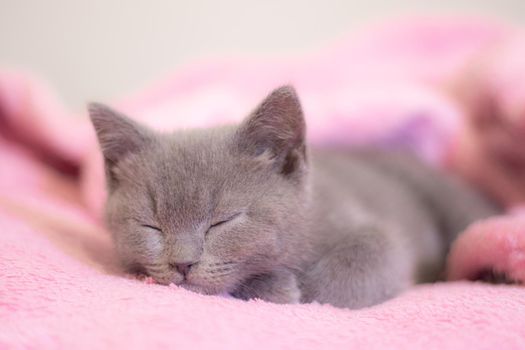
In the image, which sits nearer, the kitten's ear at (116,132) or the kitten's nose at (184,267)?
the kitten's nose at (184,267)

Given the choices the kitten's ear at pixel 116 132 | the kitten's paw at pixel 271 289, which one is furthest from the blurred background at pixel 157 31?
the kitten's paw at pixel 271 289

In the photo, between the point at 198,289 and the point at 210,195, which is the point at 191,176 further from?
the point at 198,289

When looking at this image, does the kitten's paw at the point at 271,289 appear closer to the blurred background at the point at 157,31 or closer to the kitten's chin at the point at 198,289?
the kitten's chin at the point at 198,289

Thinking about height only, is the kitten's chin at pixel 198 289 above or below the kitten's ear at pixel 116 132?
below

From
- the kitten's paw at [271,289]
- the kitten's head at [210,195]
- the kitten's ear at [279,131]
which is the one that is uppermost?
the kitten's ear at [279,131]

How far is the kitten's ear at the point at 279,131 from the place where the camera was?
37.6 inches

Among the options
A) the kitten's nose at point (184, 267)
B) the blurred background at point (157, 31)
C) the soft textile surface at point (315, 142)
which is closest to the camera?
the soft textile surface at point (315, 142)

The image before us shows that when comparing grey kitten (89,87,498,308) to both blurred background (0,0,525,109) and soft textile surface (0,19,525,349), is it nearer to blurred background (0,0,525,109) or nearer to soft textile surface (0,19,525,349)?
soft textile surface (0,19,525,349)

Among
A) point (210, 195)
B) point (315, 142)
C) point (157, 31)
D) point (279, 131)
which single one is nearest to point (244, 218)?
point (210, 195)

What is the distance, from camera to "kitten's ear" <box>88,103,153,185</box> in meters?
1.03

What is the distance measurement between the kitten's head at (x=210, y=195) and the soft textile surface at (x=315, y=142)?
0.08 metres

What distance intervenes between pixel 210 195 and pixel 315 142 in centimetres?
80

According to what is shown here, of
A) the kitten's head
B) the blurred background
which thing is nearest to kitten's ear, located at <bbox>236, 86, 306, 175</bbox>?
the kitten's head

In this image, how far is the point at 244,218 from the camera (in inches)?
36.5
